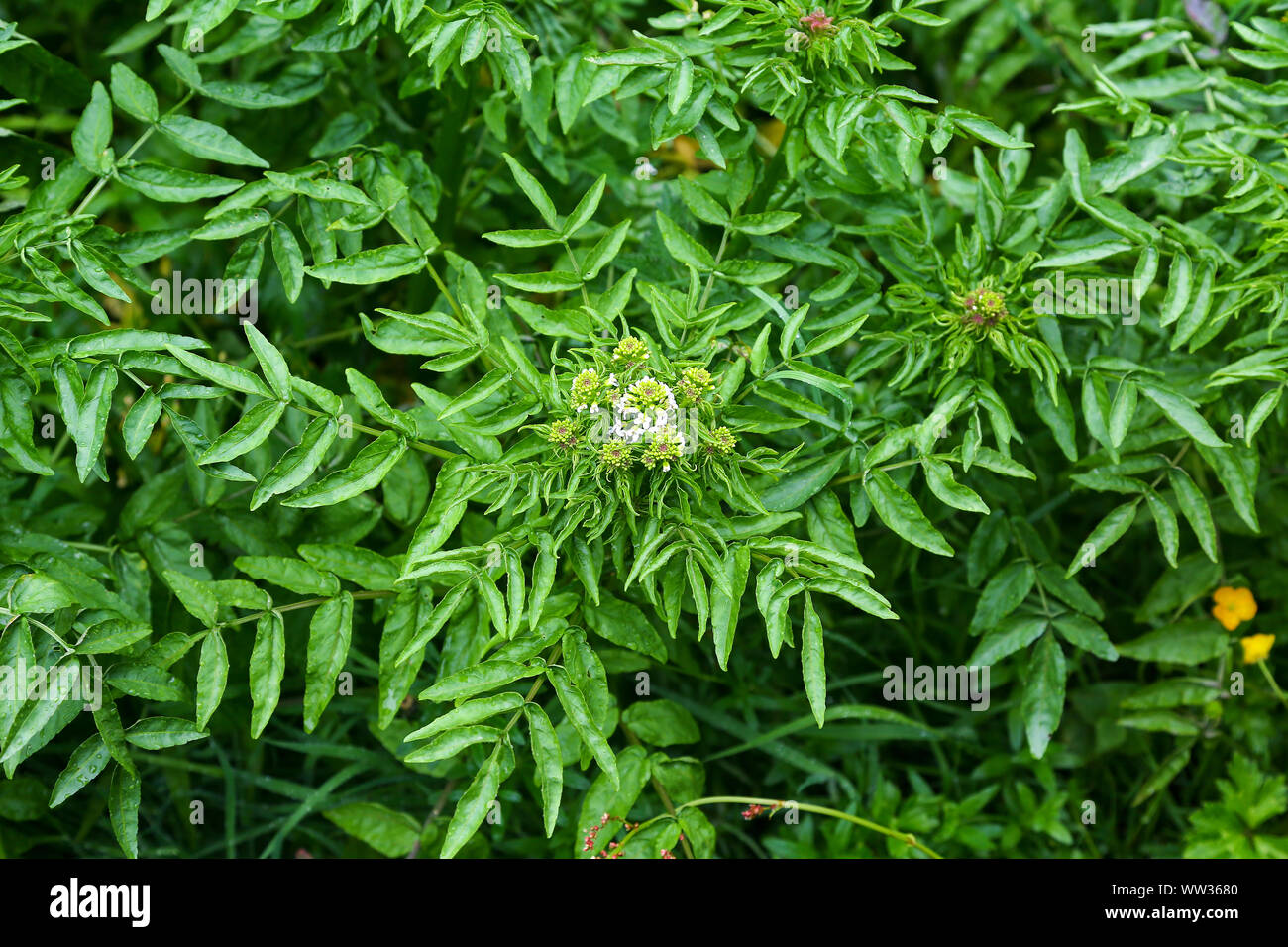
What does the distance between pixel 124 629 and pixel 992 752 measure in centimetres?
187

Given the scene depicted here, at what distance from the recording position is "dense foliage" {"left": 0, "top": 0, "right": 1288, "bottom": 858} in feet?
5.53

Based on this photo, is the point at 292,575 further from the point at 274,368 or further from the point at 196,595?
the point at 274,368

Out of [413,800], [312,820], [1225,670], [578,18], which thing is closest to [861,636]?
[1225,670]

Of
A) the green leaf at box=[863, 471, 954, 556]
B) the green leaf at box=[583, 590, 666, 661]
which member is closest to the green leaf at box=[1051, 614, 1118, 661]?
the green leaf at box=[863, 471, 954, 556]

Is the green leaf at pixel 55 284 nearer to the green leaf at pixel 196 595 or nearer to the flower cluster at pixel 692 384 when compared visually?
the green leaf at pixel 196 595

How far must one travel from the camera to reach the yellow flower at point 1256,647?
2.37 meters

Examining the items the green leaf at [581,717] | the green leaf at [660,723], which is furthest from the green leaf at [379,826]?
the green leaf at [581,717]

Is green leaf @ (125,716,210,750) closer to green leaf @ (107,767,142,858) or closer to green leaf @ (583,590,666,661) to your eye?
green leaf @ (107,767,142,858)

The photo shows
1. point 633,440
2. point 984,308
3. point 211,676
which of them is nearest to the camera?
point 633,440

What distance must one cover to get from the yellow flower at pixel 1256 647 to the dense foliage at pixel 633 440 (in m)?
0.05

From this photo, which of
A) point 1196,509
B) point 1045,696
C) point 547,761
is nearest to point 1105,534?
point 1196,509

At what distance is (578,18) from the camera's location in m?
2.46

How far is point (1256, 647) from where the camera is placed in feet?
7.79

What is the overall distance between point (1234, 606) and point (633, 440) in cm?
163
